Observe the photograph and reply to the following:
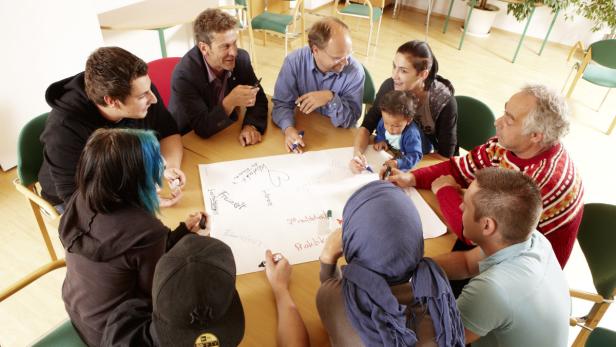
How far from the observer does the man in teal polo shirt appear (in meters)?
1.11

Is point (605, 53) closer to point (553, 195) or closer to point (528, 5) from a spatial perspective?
point (528, 5)

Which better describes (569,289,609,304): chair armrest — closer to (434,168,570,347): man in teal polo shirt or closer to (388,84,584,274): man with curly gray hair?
(388,84,584,274): man with curly gray hair

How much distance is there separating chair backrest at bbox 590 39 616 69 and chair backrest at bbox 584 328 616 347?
3574 millimetres

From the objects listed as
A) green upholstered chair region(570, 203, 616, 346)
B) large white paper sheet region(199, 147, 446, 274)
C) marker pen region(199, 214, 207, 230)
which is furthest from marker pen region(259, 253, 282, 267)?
green upholstered chair region(570, 203, 616, 346)

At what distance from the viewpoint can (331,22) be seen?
2020 mm

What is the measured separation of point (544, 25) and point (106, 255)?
22.4 feet

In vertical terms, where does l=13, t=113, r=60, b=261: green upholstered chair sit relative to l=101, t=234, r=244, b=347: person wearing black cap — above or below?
below

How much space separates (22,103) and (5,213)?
2.61ft

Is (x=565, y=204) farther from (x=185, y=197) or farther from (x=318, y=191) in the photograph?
(x=185, y=197)

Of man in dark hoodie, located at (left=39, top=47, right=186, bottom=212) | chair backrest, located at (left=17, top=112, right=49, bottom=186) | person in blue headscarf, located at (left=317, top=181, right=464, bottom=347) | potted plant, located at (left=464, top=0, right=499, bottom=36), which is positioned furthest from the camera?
potted plant, located at (left=464, top=0, right=499, bottom=36)

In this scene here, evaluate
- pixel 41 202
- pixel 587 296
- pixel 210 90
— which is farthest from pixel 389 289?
pixel 210 90

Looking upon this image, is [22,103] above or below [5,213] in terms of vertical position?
above

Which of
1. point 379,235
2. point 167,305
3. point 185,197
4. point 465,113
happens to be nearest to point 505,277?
point 379,235

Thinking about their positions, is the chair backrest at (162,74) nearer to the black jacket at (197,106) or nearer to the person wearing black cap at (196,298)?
the black jacket at (197,106)
